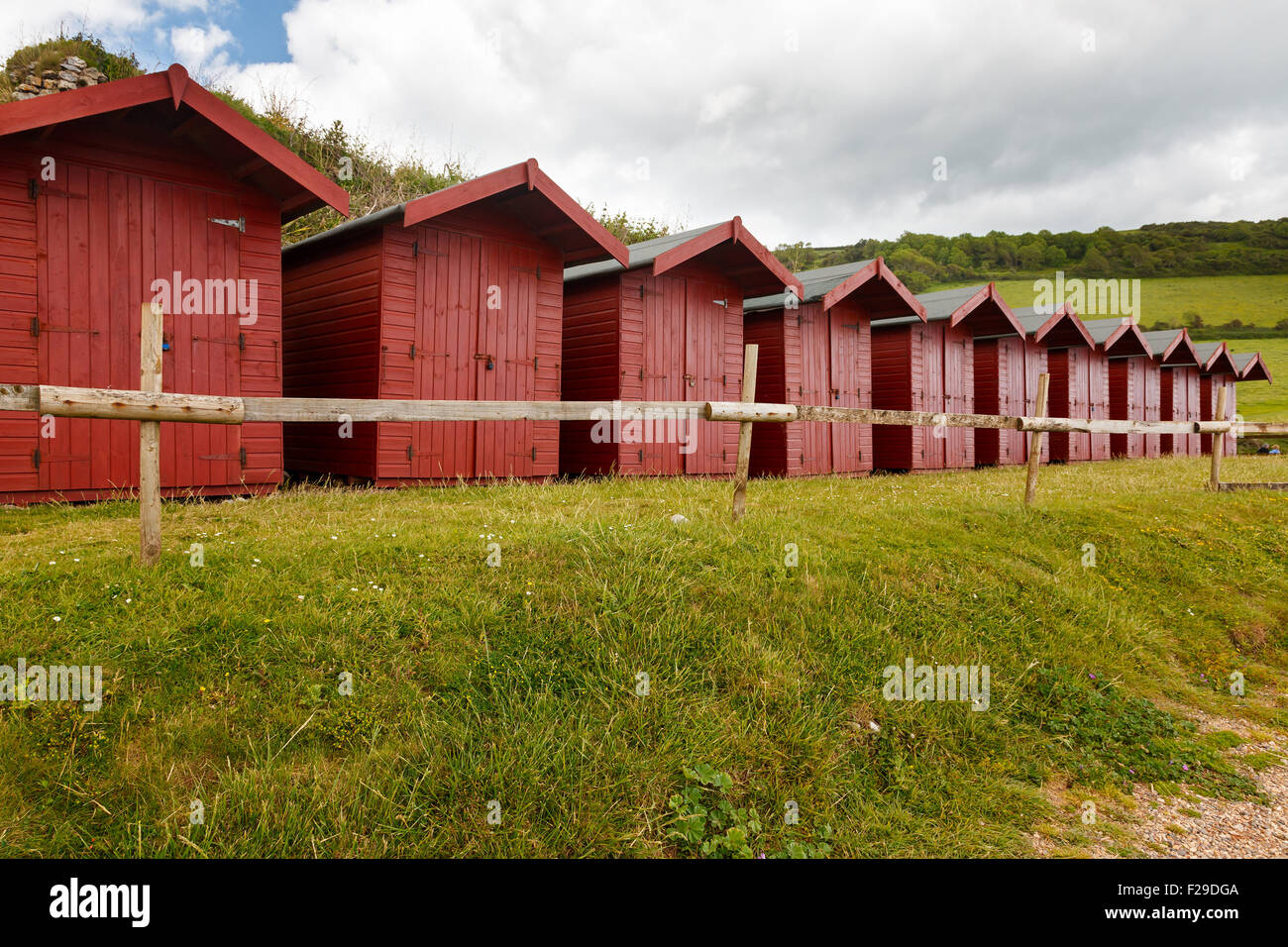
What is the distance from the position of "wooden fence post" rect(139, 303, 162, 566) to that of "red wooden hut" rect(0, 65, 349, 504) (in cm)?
369

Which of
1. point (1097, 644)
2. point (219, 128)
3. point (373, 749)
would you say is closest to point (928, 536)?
point (1097, 644)

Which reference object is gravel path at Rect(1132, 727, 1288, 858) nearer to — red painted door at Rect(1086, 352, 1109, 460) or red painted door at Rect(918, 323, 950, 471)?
red painted door at Rect(918, 323, 950, 471)

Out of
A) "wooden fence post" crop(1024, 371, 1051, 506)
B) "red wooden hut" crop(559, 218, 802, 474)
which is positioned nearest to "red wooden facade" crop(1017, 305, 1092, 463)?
"red wooden hut" crop(559, 218, 802, 474)

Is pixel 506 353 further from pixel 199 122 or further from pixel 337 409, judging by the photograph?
pixel 337 409

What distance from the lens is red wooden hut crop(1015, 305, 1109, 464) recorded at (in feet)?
67.7

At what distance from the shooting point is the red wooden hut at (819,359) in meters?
14.0

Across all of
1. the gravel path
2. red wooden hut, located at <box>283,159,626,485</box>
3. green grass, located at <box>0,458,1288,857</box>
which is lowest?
the gravel path

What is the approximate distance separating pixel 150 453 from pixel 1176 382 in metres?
33.8

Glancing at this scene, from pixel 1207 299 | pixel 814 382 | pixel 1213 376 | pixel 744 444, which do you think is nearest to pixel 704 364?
pixel 814 382

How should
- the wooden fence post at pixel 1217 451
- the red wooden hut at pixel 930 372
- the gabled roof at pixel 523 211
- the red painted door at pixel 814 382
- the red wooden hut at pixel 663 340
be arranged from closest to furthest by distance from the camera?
the gabled roof at pixel 523 211
the wooden fence post at pixel 1217 451
the red wooden hut at pixel 663 340
the red painted door at pixel 814 382
the red wooden hut at pixel 930 372

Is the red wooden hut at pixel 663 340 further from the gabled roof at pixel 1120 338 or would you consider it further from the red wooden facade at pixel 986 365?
the gabled roof at pixel 1120 338

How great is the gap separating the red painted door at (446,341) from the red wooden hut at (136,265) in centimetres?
141

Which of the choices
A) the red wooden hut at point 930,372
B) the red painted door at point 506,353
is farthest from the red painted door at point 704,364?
the red wooden hut at point 930,372
